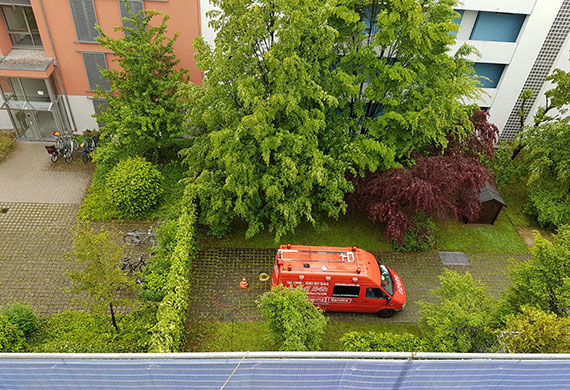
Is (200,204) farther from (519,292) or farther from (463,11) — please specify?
(463,11)

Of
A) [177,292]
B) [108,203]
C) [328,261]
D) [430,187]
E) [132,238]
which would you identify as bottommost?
[132,238]

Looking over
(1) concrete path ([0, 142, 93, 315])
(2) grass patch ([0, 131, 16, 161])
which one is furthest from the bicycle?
(2) grass patch ([0, 131, 16, 161])

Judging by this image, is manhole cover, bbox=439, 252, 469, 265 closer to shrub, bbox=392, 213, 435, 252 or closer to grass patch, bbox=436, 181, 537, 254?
grass patch, bbox=436, 181, 537, 254

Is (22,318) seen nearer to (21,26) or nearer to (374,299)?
(374,299)

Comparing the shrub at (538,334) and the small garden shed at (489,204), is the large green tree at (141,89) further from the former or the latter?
the shrub at (538,334)

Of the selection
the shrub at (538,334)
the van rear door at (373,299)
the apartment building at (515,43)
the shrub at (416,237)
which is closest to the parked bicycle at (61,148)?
the van rear door at (373,299)

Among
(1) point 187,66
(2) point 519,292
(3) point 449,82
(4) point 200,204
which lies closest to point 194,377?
(2) point 519,292

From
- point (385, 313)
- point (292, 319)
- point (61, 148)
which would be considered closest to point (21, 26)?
point (61, 148)
